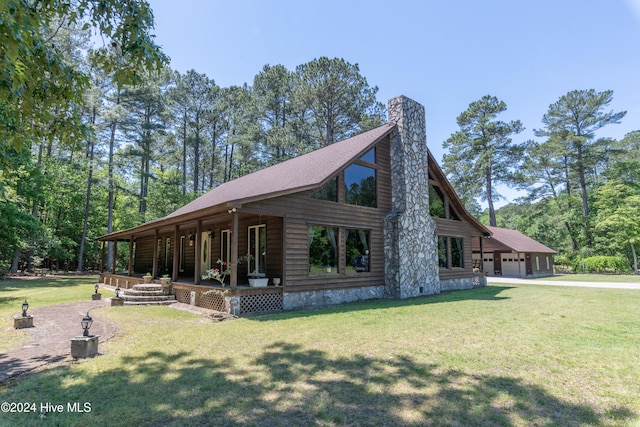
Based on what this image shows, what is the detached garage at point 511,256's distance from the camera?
26.6 m

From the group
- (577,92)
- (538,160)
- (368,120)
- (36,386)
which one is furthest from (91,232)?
(577,92)

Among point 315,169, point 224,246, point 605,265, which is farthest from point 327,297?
point 605,265

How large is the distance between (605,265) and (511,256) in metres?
8.88

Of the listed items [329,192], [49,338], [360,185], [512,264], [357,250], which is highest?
[360,185]

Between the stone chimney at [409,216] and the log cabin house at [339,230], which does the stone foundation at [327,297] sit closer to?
the log cabin house at [339,230]

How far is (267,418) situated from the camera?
3.14m

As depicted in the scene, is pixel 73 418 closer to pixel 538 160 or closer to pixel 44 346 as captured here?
pixel 44 346

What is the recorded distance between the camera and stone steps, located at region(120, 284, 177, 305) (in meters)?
10.8

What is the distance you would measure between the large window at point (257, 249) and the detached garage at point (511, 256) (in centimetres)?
2098

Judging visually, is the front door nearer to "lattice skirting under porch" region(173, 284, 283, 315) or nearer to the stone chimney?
"lattice skirting under porch" region(173, 284, 283, 315)

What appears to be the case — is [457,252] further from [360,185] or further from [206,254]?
[206,254]

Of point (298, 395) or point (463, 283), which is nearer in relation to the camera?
point (298, 395)

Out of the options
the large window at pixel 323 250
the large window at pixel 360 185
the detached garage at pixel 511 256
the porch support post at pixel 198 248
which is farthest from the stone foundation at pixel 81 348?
the detached garage at pixel 511 256

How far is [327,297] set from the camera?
10688mm
